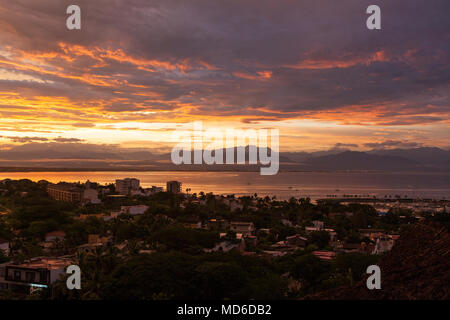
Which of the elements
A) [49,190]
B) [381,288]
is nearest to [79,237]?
[381,288]

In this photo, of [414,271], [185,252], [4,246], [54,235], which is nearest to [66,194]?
[54,235]

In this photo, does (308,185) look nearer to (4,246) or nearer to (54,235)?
(54,235)

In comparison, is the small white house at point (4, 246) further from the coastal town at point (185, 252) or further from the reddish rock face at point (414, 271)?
the reddish rock face at point (414, 271)

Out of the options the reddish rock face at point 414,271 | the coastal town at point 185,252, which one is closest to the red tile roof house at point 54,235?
the coastal town at point 185,252

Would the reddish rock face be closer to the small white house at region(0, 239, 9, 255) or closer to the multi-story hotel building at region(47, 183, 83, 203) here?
the small white house at region(0, 239, 9, 255)

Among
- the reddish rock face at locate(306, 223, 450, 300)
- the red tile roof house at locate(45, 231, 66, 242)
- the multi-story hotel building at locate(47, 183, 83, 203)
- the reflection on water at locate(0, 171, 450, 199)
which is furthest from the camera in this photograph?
the reflection on water at locate(0, 171, 450, 199)

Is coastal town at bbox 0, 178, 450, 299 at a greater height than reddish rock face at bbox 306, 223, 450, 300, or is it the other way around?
reddish rock face at bbox 306, 223, 450, 300

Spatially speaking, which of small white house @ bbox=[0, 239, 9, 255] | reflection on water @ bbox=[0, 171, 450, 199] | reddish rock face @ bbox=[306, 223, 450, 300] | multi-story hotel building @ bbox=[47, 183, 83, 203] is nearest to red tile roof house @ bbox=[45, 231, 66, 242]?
small white house @ bbox=[0, 239, 9, 255]

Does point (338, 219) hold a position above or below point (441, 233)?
below

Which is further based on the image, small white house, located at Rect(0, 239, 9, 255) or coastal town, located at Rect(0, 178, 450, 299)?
small white house, located at Rect(0, 239, 9, 255)

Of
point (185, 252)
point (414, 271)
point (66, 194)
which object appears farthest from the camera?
point (66, 194)
